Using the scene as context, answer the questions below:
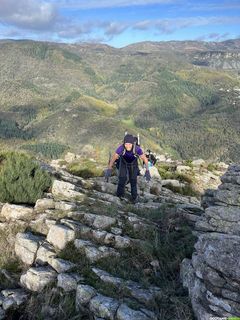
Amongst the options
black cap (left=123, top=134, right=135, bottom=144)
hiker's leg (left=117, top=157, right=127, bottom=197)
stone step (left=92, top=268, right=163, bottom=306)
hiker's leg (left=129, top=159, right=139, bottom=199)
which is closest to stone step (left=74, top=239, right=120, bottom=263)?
stone step (left=92, top=268, right=163, bottom=306)

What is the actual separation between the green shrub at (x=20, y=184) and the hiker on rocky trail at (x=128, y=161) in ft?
9.40

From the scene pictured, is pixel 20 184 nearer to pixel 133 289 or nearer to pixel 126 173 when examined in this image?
pixel 126 173

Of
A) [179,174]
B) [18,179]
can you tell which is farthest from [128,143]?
[179,174]

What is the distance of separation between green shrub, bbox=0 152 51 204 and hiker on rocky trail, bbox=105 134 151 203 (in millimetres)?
2865

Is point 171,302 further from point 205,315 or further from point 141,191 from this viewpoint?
point 141,191

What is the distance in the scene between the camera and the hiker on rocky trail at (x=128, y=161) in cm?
1435

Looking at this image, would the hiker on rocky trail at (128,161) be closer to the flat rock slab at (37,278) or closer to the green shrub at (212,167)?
the flat rock slab at (37,278)

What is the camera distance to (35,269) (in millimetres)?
8844

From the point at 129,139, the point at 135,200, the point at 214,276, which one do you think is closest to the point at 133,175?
the point at 135,200

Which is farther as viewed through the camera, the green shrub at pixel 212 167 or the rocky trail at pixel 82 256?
the green shrub at pixel 212 167

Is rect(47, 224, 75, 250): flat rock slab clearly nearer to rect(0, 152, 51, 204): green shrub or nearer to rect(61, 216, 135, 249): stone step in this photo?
rect(61, 216, 135, 249): stone step

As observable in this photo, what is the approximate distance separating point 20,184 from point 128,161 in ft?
14.1

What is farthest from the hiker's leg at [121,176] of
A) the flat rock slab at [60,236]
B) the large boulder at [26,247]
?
the large boulder at [26,247]

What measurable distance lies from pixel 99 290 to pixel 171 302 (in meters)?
1.50
